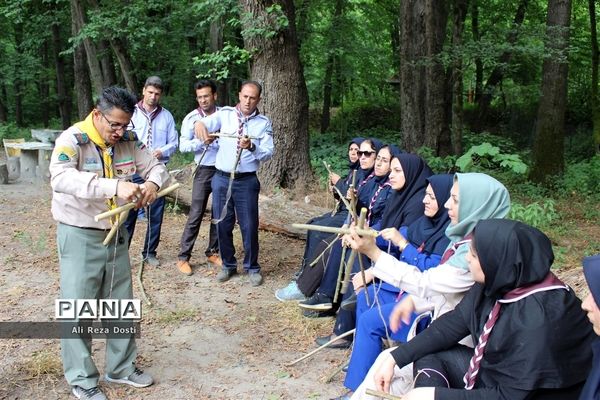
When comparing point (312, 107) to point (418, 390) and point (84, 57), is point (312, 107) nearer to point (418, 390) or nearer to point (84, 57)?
point (84, 57)

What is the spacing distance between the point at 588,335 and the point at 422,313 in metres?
1.01

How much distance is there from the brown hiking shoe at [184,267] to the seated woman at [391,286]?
2558mm

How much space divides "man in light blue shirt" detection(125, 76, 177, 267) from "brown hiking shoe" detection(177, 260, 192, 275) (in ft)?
0.99

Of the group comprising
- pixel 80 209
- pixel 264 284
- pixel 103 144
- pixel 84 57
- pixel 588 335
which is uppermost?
pixel 84 57

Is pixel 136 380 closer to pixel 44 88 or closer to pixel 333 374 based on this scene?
pixel 333 374

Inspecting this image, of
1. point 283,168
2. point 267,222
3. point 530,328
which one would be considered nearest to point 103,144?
point 530,328

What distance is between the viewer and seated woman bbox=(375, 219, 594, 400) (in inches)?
80.7

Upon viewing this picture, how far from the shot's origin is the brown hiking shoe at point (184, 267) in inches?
218

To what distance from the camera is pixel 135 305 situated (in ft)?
11.4

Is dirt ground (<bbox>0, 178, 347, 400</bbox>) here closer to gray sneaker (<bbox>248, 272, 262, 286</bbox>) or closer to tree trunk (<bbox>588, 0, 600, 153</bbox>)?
gray sneaker (<bbox>248, 272, 262, 286</bbox>)

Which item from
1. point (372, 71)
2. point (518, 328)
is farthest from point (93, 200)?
point (372, 71)

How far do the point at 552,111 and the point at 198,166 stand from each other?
6630 millimetres

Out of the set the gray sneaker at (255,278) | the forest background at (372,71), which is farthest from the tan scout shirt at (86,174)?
the forest background at (372,71)

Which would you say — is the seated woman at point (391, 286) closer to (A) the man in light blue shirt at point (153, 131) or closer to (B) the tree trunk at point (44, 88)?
(A) the man in light blue shirt at point (153, 131)
